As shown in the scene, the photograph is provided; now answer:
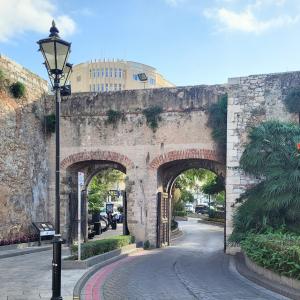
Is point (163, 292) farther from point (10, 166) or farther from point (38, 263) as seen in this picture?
point (10, 166)

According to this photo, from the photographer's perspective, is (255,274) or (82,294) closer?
(82,294)

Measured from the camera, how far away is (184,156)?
17.6 meters

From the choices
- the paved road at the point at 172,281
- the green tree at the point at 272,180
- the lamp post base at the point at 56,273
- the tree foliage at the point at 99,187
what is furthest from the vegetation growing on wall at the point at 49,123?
the lamp post base at the point at 56,273

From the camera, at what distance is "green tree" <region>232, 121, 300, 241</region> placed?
11893mm

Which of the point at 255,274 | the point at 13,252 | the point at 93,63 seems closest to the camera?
the point at 255,274

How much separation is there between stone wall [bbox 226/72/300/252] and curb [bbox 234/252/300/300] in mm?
3772

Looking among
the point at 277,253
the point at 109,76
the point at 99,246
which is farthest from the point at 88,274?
the point at 109,76

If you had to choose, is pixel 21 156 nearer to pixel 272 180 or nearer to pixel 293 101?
pixel 272 180

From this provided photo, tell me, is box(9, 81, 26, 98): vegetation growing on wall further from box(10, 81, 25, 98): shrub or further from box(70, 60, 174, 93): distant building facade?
box(70, 60, 174, 93): distant building facade

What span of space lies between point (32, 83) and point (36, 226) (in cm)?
549

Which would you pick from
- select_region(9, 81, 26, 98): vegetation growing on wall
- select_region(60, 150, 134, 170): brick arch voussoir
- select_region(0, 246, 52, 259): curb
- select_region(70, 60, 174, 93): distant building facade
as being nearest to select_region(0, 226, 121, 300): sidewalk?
select_region(0, 246, 52, 259): curb

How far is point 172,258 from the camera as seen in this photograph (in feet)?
49.2

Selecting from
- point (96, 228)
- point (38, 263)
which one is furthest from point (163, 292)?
point (96, 228)

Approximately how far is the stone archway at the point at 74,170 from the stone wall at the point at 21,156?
2.68 ft
